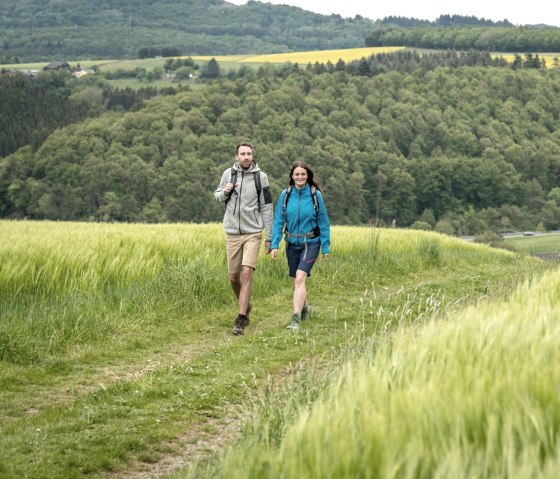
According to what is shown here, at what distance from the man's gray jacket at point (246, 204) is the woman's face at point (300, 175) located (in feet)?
1.17

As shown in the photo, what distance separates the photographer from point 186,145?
371 ft

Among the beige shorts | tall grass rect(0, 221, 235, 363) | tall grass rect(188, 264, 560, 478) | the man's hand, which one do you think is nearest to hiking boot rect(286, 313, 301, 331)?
the beige shorts

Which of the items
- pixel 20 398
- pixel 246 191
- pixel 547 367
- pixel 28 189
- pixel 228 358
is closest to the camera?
pixel 547 367

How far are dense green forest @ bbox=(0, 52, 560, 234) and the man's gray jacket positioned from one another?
79.0m

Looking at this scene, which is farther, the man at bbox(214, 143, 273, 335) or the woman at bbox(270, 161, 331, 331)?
the woman at bbox(270, 161, 331, 331)

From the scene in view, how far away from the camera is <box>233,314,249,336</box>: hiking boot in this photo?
11.2 metres

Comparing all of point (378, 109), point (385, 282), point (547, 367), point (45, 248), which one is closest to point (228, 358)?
point (45, 248)

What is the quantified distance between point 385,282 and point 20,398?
10.9 m

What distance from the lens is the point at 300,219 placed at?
449 inches

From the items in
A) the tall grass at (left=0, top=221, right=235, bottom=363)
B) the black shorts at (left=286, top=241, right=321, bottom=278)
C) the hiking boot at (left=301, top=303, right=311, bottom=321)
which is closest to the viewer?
the tall grass at (left=0, top=221, right=235, bottom=363)

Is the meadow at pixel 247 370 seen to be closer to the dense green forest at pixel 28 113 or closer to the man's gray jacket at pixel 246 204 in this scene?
the man's gray jacket at pixel 246 204

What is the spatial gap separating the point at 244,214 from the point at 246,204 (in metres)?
0.13

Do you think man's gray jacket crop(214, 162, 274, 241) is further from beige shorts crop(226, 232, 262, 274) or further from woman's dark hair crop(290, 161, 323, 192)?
woman's dark hair crop(290, 161, 323, 192)

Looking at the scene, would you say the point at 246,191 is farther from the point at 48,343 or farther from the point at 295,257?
the point at 48,343
